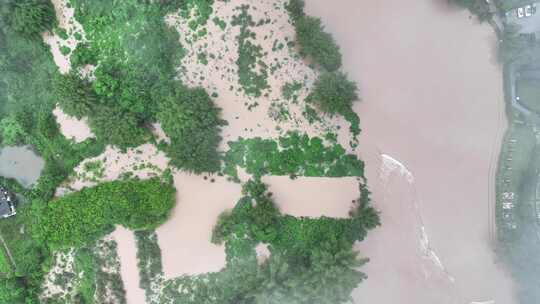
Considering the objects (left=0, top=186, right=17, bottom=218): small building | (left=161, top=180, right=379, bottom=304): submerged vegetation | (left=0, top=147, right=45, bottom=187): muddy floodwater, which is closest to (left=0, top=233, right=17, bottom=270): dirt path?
(left=0, top=186, right=17, bottom=218): small building

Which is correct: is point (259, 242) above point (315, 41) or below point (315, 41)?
below

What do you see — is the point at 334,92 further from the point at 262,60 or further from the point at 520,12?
the point at 520,12

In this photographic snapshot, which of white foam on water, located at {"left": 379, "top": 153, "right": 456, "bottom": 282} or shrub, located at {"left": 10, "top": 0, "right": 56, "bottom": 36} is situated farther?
white foam on water, located at {"left": 379, "top": 153, "right": 456, "bottom": 282}

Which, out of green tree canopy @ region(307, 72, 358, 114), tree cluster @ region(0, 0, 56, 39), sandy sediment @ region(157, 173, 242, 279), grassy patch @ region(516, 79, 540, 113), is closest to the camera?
tree cluster @ region(0, 0, 56, 39)

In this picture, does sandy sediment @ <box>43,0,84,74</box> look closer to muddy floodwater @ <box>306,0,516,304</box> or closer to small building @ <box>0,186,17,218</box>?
small building @ <box>0,186,17,218</box>

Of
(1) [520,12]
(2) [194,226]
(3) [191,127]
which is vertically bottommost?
(2) [194,226]

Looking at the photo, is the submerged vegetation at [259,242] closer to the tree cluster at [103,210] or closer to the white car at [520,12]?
the tree cluster at [103,210]

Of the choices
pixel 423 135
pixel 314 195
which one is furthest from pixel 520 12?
pixel 314 195

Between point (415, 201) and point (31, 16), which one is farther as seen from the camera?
point (415, 201)
